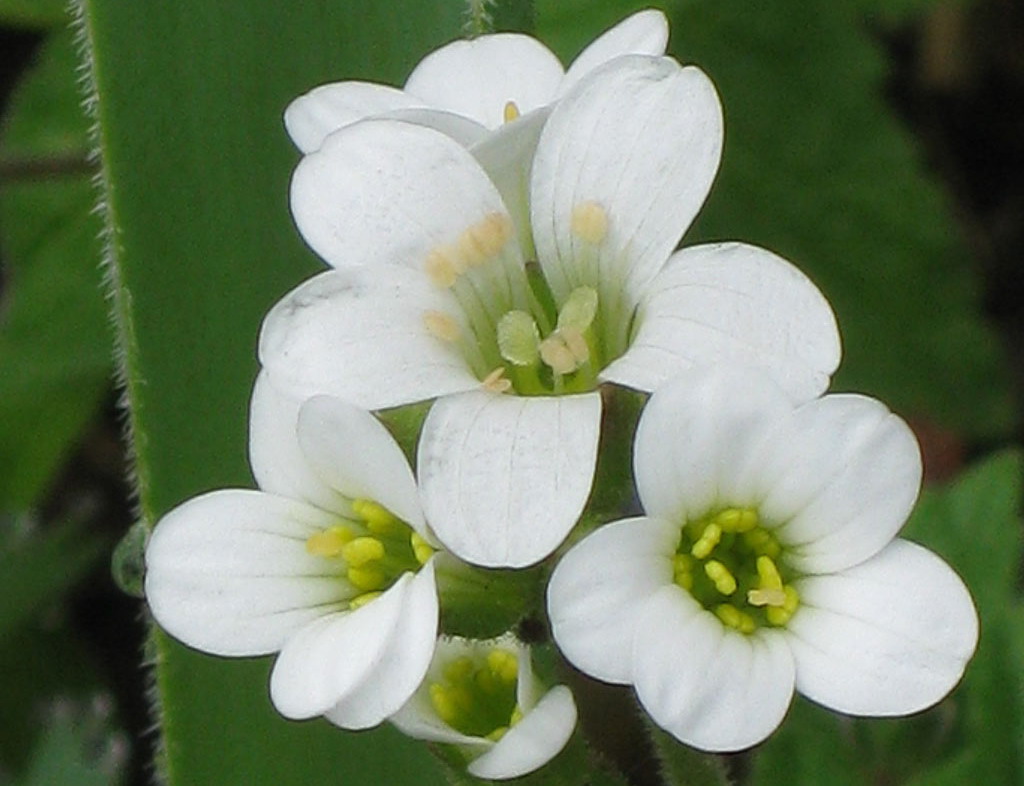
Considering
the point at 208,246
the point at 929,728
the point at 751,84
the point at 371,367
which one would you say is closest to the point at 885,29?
the point at 751,84

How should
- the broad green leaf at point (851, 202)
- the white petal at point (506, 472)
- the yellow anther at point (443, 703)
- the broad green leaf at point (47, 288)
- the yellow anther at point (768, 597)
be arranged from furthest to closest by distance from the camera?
the broad green leaf at point (851, 202), the broad green leaf at point (47, 288), the yellow anther at point (443, 703), the yellow anther at point (768, 597), the white petal at point (506, 472)

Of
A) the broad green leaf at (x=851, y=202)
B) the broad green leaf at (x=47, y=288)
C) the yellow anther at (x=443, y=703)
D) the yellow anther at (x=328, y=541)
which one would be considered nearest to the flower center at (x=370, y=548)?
the yellow anther at (x=328, y=541)

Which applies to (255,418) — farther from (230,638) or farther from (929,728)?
(929,728)

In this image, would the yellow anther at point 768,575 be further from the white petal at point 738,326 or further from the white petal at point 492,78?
the white petal at point 492,78

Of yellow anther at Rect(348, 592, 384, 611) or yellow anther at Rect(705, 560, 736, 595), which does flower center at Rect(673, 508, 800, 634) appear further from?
yellow anther at Rect(348, 592, 384, 611)

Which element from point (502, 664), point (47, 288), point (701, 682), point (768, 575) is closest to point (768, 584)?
point (768, 575)

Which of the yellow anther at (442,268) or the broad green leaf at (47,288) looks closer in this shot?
the yellow anther at (442,268)

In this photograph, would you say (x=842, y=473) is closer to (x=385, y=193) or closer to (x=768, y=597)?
(x=768, y=597)
